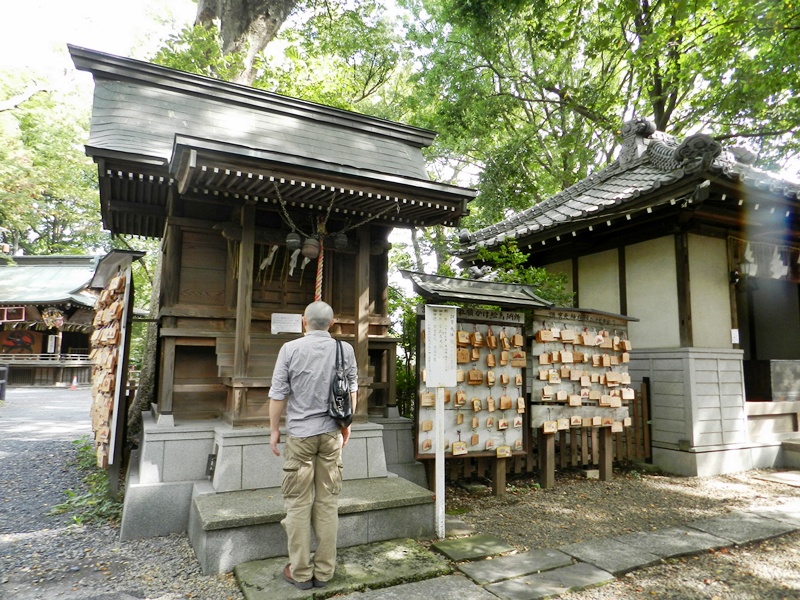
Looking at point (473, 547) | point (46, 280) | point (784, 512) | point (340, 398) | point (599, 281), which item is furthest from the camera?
point (46, 280)

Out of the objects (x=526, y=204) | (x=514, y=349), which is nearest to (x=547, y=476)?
(x=514, y=349)

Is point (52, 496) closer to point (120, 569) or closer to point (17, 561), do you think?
point (17, 561)

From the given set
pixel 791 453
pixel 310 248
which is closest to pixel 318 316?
pixel 310 248

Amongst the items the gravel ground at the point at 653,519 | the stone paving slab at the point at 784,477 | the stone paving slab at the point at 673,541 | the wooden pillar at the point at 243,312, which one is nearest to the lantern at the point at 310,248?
the wooden pillar at the point at 243,312

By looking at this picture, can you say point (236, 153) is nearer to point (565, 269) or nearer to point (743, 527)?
point (743, 527)

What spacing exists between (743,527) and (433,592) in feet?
12.6

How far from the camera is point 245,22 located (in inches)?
446

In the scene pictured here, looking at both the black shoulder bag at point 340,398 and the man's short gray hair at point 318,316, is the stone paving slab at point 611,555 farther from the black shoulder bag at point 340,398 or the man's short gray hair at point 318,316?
the man's short gray hair at point 318,316

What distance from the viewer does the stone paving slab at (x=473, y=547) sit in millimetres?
4312

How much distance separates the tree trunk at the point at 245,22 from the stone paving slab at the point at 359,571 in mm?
10384

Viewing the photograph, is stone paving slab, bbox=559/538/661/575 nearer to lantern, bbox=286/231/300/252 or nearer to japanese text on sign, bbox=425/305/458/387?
japanese text on sign, bbox=425/305/458/387

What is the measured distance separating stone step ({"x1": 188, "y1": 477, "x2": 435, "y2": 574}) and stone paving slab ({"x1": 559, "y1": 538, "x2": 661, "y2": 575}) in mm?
1423

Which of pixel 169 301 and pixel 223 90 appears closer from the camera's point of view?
pixel 169 301

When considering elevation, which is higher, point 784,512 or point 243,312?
point 243,312
